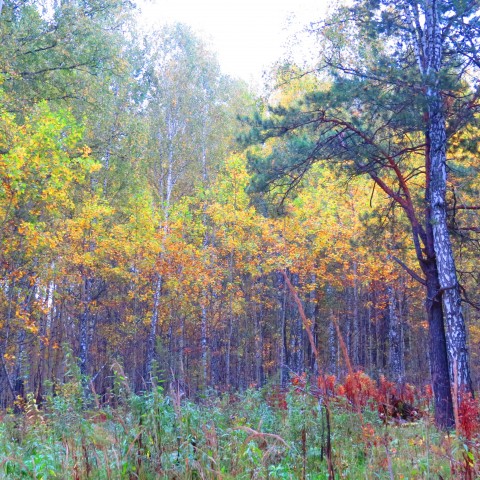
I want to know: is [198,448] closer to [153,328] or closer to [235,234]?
[153,328]

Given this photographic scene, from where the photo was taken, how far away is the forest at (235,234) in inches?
135

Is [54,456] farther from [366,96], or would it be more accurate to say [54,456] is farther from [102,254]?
[102,254]

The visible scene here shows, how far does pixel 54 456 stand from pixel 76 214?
646 inches

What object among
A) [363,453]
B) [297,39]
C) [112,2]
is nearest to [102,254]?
[112,2]

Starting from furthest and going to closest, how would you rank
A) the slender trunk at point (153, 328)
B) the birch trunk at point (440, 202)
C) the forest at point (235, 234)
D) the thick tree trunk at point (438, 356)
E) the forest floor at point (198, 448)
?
the slender trunk at point (153, 328), the thick tree trunk at point (438, 356), the birch trunk at point (440, 202), the forest at point (235, 234), the forest floor at point (198, 448)

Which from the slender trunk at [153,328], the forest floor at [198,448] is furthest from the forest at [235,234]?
the slender trunk at [153,328]

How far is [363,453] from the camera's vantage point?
15.6 feet

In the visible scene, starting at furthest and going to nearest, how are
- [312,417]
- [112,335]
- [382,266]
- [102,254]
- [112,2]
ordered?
[112,335] < [382,266] < [102,254] < [112,2] < [312,417]

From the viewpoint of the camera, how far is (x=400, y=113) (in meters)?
8.70

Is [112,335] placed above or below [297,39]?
below

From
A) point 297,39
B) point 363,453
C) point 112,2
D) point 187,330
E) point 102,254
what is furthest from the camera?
point 187,330

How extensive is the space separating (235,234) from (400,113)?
13156 mm

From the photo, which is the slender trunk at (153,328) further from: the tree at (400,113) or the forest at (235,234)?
the tree at (400,113)

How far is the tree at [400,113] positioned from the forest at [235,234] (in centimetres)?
5
